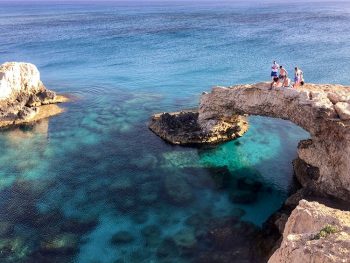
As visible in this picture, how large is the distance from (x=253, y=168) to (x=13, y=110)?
116 ft

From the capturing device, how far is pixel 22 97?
5816 centimetres

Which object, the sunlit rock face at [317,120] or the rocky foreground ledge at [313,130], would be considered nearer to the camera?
the rocky foreground ledge at [313,130]

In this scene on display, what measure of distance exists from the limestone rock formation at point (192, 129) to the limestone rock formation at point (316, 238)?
87.8ft

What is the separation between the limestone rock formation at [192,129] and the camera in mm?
45781

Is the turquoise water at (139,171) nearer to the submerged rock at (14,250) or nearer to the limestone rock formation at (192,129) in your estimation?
the submerged rock at (14,250)

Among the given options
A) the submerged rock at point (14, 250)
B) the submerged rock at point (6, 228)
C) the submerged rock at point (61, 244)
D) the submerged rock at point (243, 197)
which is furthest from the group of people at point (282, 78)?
the submerged rock at point (6, 228)

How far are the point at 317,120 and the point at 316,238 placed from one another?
18.2 m

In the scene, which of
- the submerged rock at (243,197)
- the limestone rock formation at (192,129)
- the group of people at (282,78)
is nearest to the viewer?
the group of people at (282,78)

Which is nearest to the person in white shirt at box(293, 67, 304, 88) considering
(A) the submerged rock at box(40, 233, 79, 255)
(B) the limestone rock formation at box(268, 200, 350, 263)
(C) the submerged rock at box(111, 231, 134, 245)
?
(B) the limestone rock formation at box(268, 200, 350, 263)

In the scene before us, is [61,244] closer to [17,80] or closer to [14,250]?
[14,250]

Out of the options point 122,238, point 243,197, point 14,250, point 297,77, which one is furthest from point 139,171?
point 297,77

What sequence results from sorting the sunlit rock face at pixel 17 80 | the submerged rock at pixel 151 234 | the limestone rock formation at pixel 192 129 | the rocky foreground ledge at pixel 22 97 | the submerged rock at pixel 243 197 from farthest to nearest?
the sunlit rock face at pixel 17 80 < the rocky foreground ledge at pixel 22 97 < the limestone rock formation at pixel 192 129 < the submerged rock at pixel 243 197 < the submerged rock at pixel 151 234

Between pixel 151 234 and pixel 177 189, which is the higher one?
pixel 177 189

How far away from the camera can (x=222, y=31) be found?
385ft
